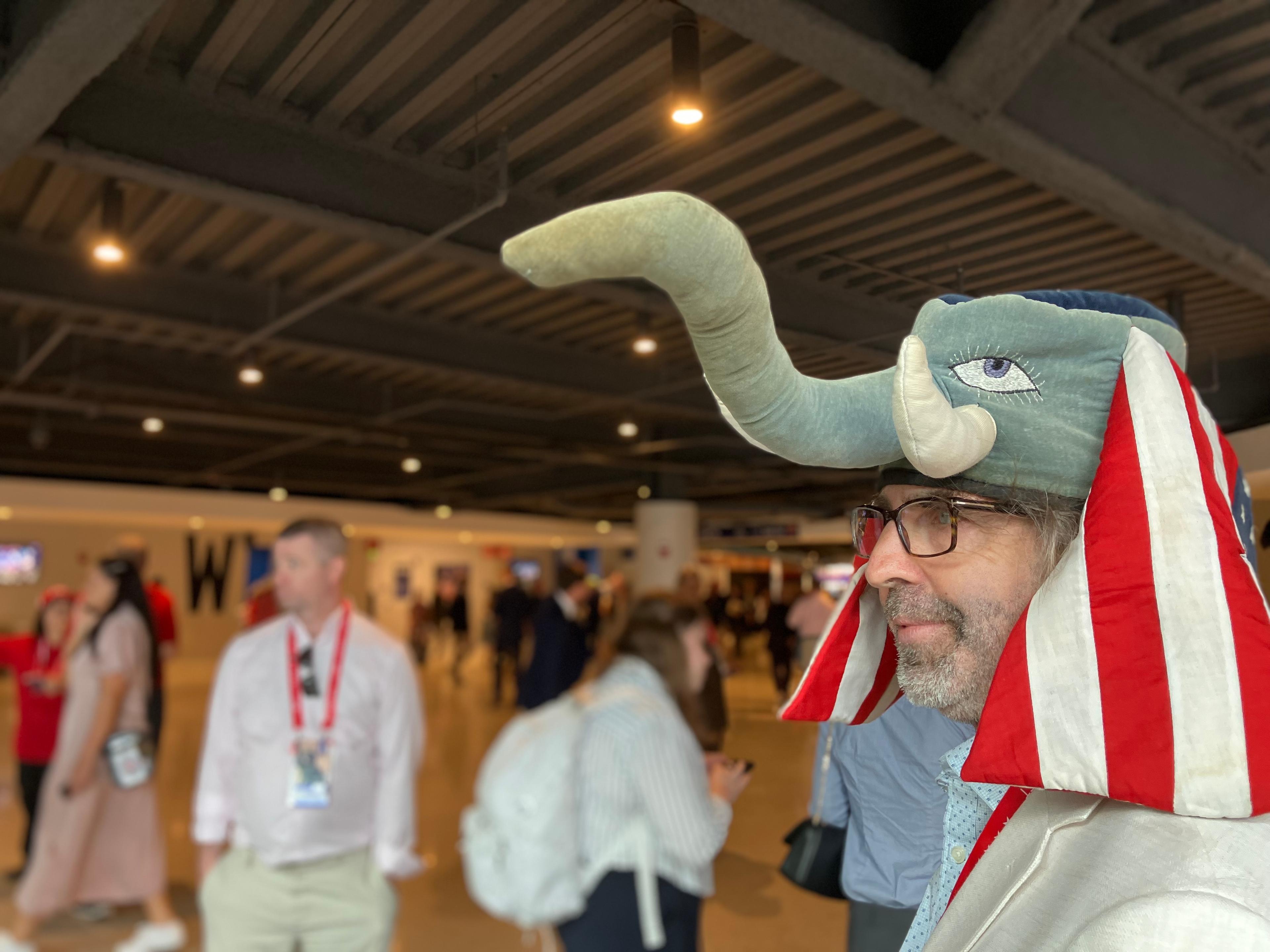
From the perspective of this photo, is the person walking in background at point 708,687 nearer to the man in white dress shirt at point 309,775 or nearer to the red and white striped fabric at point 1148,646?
the man in white dress shirt at point 309,775

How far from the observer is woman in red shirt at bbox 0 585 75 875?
4301 millimetres

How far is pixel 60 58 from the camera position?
241 cm

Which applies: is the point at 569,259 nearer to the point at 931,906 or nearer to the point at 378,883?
the point at 931,906

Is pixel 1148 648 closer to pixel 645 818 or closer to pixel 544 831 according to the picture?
pixel 645 818

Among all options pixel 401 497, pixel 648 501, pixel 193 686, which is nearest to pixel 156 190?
pixel 648 501

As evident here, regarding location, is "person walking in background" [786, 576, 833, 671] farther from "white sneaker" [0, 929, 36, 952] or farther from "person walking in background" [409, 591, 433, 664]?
"person walking in background" [409, 591, 433, 664]

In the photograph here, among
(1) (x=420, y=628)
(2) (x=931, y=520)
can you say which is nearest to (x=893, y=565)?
(2) (x=931, y=520)

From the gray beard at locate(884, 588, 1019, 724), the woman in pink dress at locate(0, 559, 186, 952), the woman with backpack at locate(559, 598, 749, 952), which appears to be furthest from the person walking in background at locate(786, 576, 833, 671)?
the woman in pink dress at locate(0, 559, 186, 952)

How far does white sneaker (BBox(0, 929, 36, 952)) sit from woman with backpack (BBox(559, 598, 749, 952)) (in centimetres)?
263

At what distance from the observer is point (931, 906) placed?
1.03 m

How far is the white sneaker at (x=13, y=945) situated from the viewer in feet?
12.3

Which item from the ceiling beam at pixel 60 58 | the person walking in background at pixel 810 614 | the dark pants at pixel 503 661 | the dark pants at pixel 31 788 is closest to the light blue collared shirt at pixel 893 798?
the person walking in background at pixel 810 614

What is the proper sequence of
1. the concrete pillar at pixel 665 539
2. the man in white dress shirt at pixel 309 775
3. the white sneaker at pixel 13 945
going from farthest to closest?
the concrete pillar at pixel 665 539, the white sneaker at pixel 13 945, the man in white dress shirt at pixel 309 775

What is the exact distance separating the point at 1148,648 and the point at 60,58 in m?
2.82
